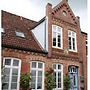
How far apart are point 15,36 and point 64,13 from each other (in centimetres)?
461

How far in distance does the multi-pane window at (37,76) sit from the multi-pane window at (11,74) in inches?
40.7

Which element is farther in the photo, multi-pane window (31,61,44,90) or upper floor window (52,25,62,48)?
upper floor window (52,25,62,48)

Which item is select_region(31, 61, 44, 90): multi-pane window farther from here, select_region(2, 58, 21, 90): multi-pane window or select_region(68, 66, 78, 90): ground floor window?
select_region(68, 66, 78, 90): ground floor window

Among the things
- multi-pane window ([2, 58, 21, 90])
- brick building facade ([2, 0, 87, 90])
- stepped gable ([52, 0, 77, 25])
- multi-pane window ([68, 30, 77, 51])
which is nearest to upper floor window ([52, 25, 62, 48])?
brick building facade ([2, 0, 87, 90])

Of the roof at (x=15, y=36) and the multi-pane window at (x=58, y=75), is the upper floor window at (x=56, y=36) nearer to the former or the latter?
the roof at (x=15, y=36)

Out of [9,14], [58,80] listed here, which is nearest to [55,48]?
[58,80]

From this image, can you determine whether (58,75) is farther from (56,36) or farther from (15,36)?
(15,36)

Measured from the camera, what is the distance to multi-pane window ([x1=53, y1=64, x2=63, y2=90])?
9.66 metres

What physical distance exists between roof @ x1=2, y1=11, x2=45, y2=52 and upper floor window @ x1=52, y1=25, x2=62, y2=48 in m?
1.18

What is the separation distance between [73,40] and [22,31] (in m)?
4.12

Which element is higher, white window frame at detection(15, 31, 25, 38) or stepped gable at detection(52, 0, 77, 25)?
stepped gable at detection(52, 0, 77, 25)

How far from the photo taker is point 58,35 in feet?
34.8

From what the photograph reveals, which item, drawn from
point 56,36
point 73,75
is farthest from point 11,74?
point 73,75

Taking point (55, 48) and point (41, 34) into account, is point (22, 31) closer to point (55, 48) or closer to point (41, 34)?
point (41, 34)
